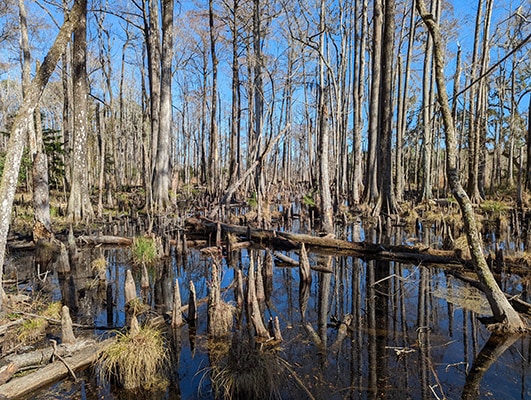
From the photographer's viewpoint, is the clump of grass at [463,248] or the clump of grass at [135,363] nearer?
the clump of grass at [135,363]

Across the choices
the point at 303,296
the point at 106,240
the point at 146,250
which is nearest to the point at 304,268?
the point at 303,296

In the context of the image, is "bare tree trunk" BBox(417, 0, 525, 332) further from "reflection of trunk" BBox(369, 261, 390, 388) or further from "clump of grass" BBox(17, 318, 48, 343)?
"clump of grass" BBox(17, 318, 48, 343)

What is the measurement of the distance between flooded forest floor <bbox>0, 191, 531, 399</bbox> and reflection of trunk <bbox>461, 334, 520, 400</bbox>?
0.02 meters

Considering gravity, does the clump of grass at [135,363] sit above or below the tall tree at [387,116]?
below

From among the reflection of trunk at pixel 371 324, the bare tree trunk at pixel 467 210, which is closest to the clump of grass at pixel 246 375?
the reflection of trunk at pixel 371 324

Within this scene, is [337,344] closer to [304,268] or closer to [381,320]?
[381,320]

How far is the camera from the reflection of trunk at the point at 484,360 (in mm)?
3188

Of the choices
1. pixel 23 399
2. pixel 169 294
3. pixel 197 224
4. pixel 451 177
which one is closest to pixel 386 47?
pixel 197 224

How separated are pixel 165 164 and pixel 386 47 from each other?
30.9 ft

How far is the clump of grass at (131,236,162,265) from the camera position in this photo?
7383mm

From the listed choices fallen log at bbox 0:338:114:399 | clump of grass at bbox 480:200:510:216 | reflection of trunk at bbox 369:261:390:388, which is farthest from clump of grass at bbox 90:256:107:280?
clump of grass at bbox 480:200:510:216

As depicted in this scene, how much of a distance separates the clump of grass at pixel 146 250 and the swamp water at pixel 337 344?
64cm

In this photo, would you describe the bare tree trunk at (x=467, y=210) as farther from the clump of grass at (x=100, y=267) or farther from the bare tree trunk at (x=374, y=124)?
the bare tree trunk at (x=374, y=124)

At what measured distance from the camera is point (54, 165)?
59.3 ft
